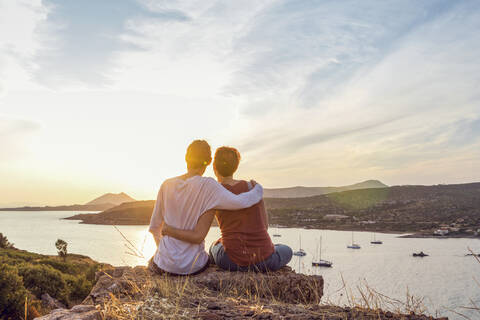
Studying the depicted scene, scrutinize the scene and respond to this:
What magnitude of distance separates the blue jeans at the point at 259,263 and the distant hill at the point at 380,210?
93455 millimetres

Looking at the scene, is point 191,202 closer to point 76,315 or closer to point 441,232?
point 76,315

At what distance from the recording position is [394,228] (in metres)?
93.4

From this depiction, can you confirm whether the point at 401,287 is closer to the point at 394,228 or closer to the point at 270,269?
the point at 270,269

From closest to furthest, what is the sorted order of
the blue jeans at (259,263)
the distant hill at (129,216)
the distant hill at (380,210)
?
the blue jeans at (259,263) < the distant hill at (380,210) < the distant hill at (129,216)

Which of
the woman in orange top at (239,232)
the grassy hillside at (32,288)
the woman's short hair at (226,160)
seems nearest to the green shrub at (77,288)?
the grassy hillside at (32,288)

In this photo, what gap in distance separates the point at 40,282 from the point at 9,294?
414cm

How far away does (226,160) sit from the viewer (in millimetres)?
3926

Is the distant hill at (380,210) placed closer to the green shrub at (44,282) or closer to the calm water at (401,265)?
the calm water at (401,265)

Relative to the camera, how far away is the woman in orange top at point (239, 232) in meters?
3.89

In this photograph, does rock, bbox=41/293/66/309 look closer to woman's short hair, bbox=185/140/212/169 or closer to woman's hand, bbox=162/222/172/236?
woman's hand, bbox=162/222/172/236

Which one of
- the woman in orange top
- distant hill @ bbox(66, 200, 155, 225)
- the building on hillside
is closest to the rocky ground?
the woman in orange top

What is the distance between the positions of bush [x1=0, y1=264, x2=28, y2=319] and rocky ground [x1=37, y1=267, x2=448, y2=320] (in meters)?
5.37

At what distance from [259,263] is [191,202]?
0.96 meters

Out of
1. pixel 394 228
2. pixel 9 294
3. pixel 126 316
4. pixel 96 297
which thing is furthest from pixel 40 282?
pixel 394 228
